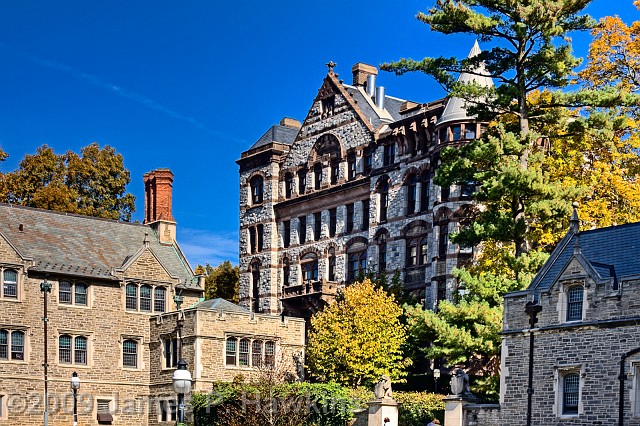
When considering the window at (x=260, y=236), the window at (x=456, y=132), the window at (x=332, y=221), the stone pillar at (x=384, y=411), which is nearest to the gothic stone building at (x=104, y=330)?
the window at (x=332, y=221)

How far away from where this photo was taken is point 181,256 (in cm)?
6234

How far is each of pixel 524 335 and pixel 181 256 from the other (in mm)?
31044

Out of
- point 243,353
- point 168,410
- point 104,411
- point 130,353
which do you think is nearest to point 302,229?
point 130,353

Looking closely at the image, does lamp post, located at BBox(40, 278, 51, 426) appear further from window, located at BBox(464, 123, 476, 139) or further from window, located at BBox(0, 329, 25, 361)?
window, located at BBox(464, 123, 476, 139)

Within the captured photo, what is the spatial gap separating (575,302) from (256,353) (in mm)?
24080

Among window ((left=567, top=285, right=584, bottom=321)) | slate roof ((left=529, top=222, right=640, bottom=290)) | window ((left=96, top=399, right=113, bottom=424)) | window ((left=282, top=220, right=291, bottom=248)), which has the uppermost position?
window ((left=282, top=220, right=291, bottom=248))

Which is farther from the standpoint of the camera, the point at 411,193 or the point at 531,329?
the point at 411,193

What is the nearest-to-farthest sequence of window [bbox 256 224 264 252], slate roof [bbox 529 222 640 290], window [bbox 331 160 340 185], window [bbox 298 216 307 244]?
slate roof [bbox 529 222 640 290] → window [bbox 331 160 340 185] → window [bbox 298 216 307 244] → window [bbox 256 224 264 252]

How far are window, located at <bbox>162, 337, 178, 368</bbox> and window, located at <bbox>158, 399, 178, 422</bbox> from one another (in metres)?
1.75

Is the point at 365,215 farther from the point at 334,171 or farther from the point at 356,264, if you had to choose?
the point at 334,171

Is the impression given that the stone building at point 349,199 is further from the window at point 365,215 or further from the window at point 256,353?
the window at point 256,353

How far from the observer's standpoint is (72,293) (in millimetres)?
55531

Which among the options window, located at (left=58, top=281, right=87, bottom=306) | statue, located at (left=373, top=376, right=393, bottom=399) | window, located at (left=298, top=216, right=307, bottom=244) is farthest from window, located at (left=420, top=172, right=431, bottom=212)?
statue, located at (left=373, top=376, right=393, bottom=399)

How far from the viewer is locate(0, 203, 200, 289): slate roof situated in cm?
5556
